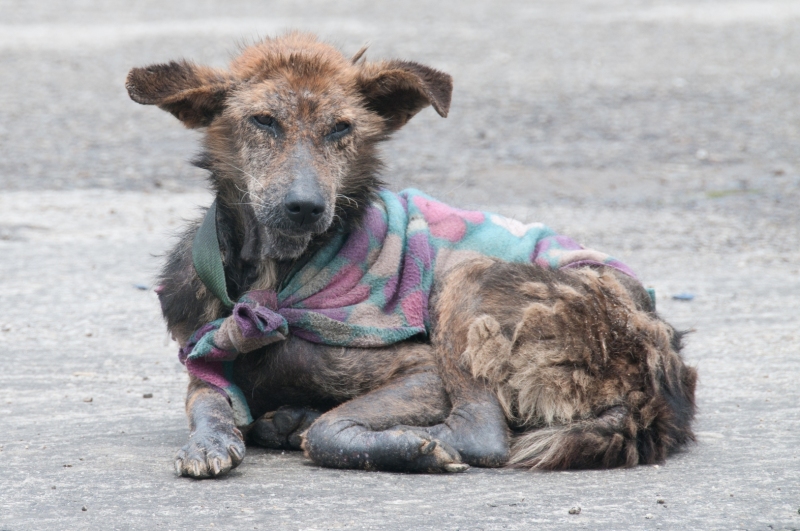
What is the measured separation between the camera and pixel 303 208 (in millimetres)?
4195

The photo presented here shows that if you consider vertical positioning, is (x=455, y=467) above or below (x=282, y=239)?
below

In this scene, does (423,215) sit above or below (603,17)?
below

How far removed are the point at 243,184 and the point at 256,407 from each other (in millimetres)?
929

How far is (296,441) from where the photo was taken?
4.50 metres

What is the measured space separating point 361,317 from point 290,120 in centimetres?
83

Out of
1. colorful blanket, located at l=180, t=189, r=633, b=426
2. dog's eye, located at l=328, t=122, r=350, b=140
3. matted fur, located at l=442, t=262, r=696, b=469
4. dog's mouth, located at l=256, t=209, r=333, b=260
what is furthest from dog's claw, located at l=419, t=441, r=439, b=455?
dog's eye, located at l=328, t=122, r=350, b=140

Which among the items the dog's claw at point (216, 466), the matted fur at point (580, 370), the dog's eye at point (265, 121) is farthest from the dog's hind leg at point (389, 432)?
the dog's eye at point (265, 121)

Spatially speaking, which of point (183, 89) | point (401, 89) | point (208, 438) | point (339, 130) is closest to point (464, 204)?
point (401, 89)

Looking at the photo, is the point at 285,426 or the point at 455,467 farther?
the point at 285,426

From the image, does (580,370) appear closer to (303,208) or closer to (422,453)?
(422,453)

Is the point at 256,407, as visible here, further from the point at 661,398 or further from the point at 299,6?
the point at 299,6

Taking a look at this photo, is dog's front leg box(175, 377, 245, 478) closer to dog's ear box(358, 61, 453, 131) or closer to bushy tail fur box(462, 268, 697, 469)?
bushy tail fur box(462, 268, 697, 469)

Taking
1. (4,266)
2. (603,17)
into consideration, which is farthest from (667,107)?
(4,266)

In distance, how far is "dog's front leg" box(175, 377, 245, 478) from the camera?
3885 millimetres
